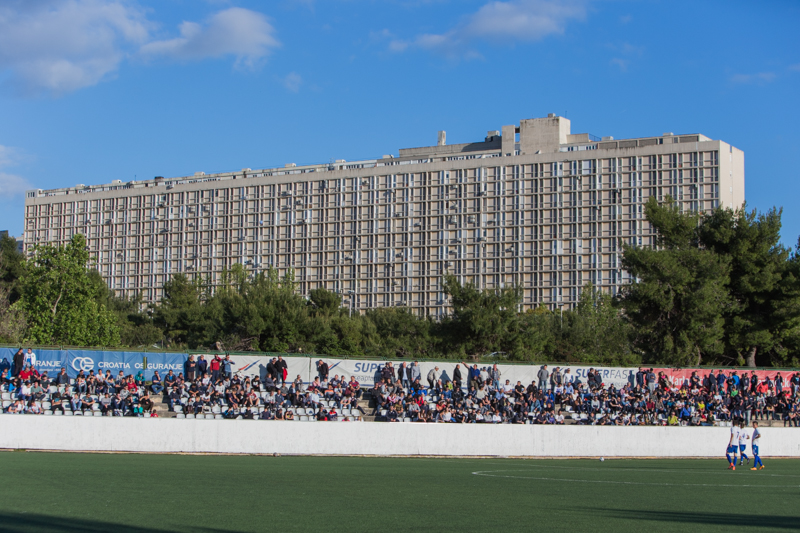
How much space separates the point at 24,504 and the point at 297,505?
4228 mm

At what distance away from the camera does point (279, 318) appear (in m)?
70.4

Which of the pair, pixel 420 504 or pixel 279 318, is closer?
pixel 420 504

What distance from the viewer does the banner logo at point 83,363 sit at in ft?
119

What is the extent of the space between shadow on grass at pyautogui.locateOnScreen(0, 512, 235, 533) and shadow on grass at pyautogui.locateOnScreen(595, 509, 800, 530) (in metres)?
6.64

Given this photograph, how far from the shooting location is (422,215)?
13350cm

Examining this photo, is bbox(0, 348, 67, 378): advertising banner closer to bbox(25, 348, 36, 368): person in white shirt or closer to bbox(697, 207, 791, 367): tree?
bbox(25, 348, 36, 368): person in white shirt

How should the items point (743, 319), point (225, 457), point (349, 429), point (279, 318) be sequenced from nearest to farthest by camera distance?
point (225, 457) → point (349, 429) → point (743, 319) → point (279, 318)

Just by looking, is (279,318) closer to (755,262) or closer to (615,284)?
(755,262)

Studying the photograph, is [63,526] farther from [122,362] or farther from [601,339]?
[601,339]

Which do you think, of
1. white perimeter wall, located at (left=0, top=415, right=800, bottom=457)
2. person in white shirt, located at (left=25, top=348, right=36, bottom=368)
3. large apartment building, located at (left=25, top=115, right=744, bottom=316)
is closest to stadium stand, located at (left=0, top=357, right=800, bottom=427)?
person in white shirt, located at (left=25, top=348, right=36, bottom=368)

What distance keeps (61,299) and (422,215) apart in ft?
251

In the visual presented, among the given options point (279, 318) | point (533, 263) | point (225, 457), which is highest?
point (533, 263)

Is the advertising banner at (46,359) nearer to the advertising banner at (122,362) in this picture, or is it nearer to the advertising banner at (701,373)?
the advertising banner at (122,362)

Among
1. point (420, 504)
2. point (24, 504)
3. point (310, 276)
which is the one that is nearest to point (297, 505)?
point (420, 504)
